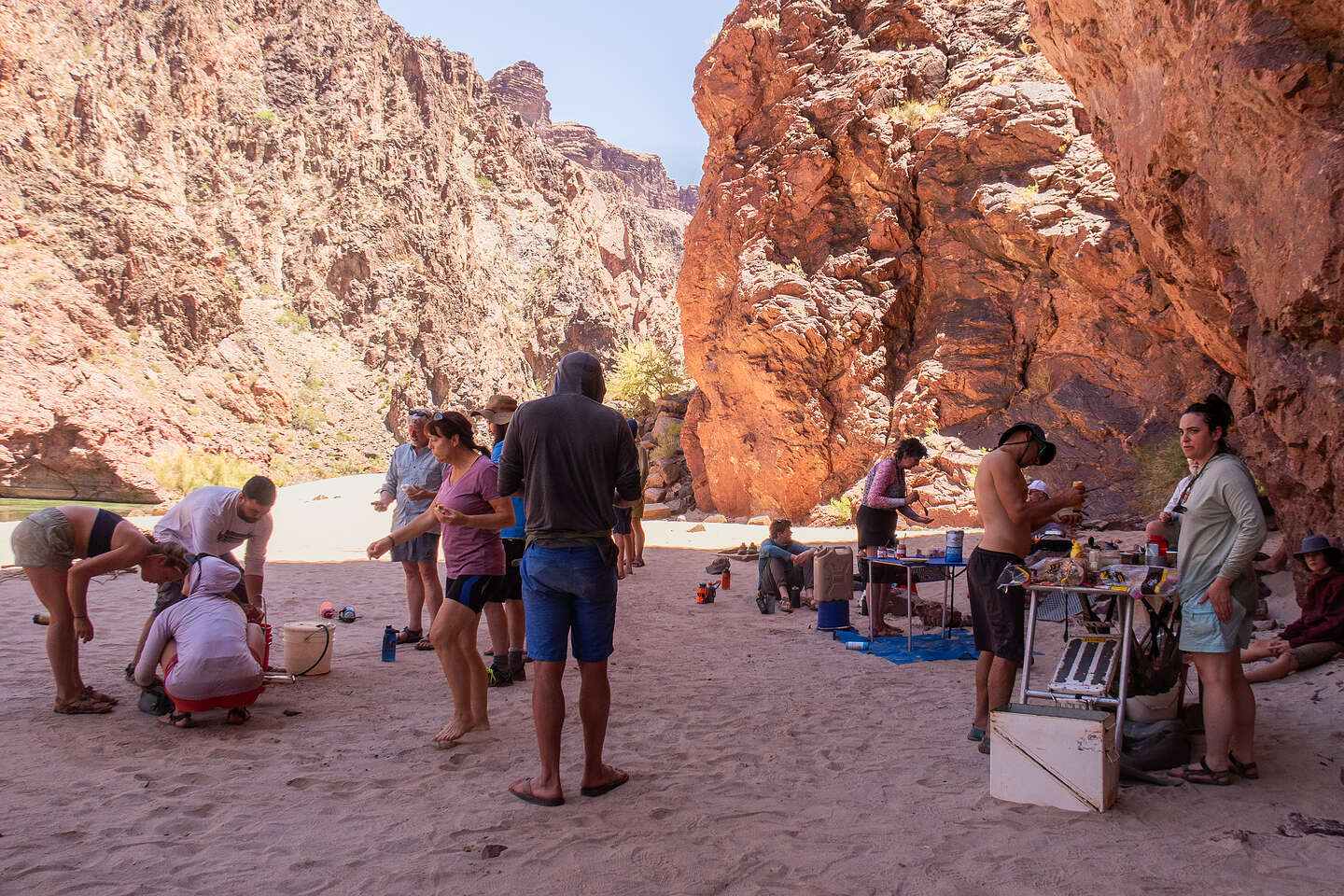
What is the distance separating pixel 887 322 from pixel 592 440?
16.8m

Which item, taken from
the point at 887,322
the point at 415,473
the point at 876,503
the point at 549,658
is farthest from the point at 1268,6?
the point at 887,322

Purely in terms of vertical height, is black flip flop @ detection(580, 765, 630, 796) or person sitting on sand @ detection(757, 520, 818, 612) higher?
person sitting on sand @ detection(757, 520, 818, 612)

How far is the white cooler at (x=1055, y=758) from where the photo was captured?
3.45m

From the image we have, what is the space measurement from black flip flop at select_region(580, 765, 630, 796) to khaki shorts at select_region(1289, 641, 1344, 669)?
15.7 feet

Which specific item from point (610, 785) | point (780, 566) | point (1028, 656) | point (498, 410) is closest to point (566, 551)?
point (610, 785)

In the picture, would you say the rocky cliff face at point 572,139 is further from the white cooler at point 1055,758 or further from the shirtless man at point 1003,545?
the white cooler at point 1055,758

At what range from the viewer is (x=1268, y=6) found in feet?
18.5

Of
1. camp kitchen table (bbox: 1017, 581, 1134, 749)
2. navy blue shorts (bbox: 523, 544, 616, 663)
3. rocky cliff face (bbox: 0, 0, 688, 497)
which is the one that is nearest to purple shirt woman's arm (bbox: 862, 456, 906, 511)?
camp kitchen table (bbox: 1017, 581, 1134, 749)

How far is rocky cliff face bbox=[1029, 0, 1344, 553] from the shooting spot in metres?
5.47

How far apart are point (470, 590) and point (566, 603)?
0.99 m

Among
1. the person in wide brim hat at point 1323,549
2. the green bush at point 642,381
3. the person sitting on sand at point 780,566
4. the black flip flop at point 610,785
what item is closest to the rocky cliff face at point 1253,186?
the person in wide brim hat at point 1323,549

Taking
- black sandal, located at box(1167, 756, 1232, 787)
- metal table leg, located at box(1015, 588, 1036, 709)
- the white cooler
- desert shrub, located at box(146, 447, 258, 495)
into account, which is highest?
desert shrub, located at box(146, 447, 258, 495)

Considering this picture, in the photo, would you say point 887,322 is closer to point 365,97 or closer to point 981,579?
point 981,579

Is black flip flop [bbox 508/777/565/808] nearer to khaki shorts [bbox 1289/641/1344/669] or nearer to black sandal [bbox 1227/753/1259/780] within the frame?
black sandal [bbox 1227/753/1259/780]
